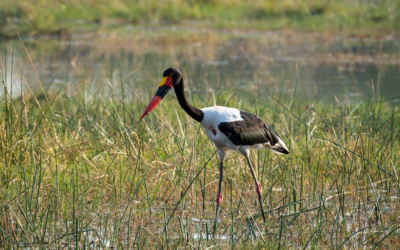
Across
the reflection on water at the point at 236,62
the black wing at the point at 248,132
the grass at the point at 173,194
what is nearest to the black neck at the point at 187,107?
the black wing at the point at 248,132

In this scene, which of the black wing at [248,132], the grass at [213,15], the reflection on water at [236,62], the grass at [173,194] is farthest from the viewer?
the grass at [213,15]

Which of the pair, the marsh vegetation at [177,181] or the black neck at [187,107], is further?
the black neck at [187,107]

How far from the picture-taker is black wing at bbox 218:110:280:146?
389 centimetres

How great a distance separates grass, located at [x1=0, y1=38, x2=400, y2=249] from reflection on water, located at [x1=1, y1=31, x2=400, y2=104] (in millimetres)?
3714

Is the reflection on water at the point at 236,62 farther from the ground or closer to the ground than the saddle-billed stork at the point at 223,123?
farther from the ground

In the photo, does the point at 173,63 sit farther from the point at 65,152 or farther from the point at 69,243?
the point at 69,243

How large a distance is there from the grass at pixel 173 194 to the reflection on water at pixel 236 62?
371 centimetres

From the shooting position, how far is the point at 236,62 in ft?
39.4

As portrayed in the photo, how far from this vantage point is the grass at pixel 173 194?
3336mm

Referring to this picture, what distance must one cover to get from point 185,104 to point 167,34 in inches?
474

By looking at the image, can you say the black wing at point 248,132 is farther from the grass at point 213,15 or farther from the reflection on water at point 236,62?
the grass at point 213,15

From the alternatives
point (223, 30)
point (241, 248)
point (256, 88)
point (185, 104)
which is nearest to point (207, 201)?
point (185, 104)

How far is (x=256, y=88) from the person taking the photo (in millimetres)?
8977

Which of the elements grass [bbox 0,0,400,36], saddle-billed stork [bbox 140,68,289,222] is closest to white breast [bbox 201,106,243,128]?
saddle-billed stork [bbox 140,68,289,222]
